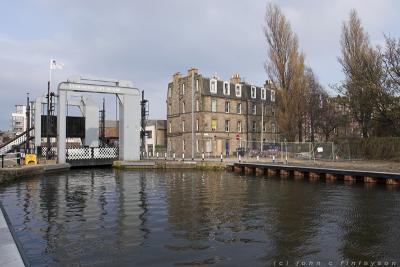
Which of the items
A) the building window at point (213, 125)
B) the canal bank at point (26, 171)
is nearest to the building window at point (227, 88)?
the building window at point (213, 125)

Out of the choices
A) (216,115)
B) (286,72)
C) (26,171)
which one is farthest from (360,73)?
(26,171)

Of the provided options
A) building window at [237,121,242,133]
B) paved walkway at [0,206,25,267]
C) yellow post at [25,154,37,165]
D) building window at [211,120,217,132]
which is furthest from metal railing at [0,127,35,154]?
paved walkway at [0,206,25,267]

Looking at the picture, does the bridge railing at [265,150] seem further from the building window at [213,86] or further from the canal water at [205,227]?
the canal water at [205,227]

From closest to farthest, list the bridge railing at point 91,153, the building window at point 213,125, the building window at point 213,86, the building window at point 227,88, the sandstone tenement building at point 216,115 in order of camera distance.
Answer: the bridge railing at point 91,153, the sandstone tenement building at point 216,115, the building window at point 213,125, the building window at point 213,86, the building window at point 227,88

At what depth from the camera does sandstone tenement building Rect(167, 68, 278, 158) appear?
2138 inches

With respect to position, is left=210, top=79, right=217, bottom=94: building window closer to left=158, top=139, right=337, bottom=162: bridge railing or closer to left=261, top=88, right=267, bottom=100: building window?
left=158, top=139, right=337, bottom=162: bridge railing

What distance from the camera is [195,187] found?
75.1 ft

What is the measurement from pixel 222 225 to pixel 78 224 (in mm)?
4425

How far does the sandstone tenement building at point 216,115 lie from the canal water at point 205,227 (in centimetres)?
3387

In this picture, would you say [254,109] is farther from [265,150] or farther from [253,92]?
[265,150]

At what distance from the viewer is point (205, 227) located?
1191cm

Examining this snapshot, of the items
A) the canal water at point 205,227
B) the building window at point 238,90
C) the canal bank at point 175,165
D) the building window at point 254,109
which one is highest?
the building window at point 238,90

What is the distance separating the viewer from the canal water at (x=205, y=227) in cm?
896

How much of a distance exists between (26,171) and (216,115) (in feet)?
102
